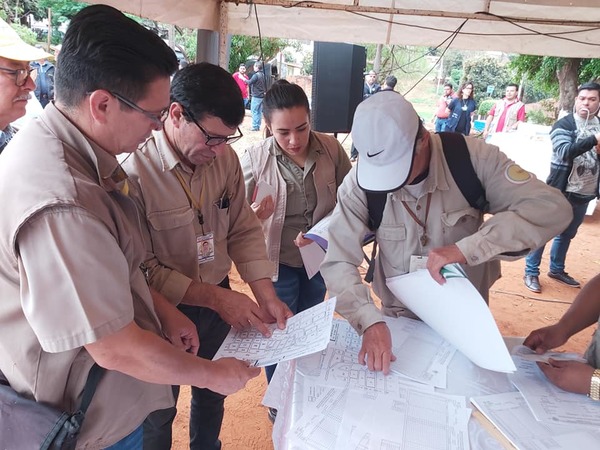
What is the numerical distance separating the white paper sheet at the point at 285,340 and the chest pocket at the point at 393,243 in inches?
13.0

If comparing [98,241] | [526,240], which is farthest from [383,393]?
[98,241]

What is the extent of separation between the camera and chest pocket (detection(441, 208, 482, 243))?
139 cm

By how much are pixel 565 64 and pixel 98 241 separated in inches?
424

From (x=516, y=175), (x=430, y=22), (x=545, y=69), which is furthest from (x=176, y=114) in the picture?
(x=545, y=69)

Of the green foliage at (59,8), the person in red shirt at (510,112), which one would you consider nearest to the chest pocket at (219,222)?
the person in red shirt at (510,112)

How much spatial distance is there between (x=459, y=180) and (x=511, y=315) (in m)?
2.82

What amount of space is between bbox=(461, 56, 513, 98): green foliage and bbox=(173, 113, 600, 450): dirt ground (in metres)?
17.9

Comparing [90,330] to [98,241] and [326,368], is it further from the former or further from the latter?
[326,368]

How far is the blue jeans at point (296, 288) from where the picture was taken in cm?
218

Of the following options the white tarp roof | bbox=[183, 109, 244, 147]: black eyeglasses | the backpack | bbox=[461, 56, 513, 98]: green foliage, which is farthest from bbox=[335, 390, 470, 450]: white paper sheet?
bbox=[461, 56, 513, 98]: green foliage

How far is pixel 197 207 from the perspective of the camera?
1436 millimetres

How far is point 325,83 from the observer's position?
4.68 meters

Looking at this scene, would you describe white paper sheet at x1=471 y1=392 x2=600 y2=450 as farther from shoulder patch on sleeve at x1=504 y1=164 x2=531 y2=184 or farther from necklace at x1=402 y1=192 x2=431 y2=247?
shoulder patch on sleeve at x1=504 y1=164 x2=531 y2=184

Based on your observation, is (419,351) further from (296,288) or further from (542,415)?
(296,288)
